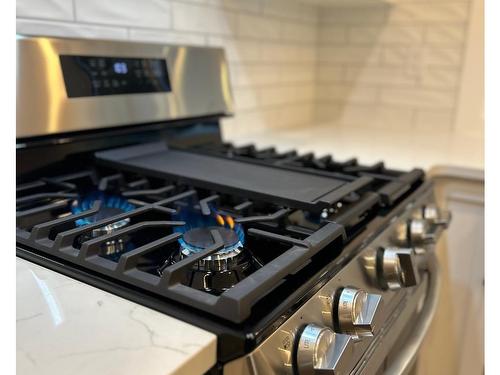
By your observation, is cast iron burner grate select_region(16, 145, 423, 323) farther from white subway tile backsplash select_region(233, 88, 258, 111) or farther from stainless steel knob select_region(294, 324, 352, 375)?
white subway tile backsplash select_region(233, 88, 258, 111)

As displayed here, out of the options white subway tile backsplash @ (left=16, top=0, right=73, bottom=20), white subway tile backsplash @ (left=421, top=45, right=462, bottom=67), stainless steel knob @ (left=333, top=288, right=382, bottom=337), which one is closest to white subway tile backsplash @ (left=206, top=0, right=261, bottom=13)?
white subway tile backsplash @ (left=16, top=0, right=73, bottom=20)

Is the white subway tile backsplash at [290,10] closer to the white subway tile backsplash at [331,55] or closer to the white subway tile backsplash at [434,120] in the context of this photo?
the white subway tile backsplash at [331,55]

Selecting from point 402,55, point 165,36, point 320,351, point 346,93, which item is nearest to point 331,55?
point 346,93

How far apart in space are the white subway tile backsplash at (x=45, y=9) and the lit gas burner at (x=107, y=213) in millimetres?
360

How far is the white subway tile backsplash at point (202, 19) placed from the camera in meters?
1.13

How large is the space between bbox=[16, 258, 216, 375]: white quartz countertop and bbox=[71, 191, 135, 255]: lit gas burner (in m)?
0.11

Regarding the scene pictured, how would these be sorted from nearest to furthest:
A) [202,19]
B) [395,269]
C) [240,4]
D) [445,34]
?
[395,269] < [202,19] < [240,4] < [445,34]

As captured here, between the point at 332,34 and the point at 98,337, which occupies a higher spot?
the point at 332,34

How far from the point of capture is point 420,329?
763 mm

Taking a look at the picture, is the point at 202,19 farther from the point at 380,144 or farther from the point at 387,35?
the point at 387,35

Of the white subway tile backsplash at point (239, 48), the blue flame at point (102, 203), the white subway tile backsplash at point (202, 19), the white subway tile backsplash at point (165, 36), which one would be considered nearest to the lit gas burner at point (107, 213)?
the blue flame at point (102, 203)

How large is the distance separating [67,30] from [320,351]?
79 centimetres

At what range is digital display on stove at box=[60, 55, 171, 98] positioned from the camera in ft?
2.69

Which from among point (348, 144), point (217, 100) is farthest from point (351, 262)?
point (348, 144)
